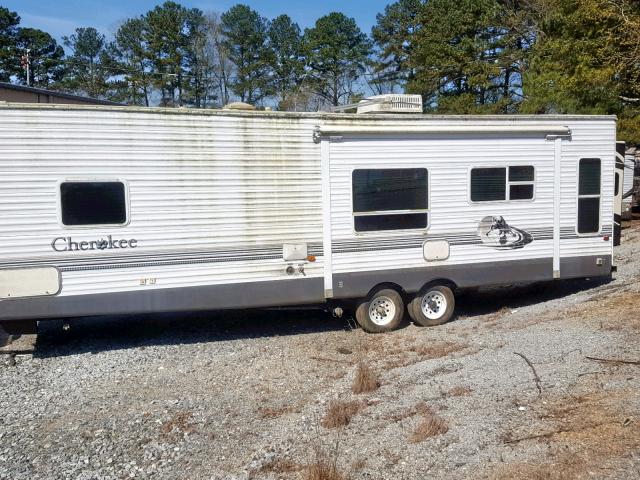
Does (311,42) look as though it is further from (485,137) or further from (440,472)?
(440,472)

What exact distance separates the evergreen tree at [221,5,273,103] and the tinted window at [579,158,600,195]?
34.3 meters

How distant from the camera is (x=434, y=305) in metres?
9.25

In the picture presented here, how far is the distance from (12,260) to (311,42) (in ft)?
121

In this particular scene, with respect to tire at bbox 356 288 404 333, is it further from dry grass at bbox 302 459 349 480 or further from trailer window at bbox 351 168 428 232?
dry grass at bbox 302 459 349 480

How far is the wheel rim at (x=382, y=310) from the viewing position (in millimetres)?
8930

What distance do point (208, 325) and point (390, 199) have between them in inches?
134

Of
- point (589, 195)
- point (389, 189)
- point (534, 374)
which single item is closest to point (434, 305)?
point (389, 189)

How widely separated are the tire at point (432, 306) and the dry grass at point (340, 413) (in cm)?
326

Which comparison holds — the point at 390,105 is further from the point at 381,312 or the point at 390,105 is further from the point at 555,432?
the point at 555,432

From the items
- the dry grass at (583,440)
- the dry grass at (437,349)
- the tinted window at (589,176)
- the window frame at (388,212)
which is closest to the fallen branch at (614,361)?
the dry grass at (583,440)

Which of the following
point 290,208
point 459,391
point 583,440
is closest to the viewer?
point 583,440

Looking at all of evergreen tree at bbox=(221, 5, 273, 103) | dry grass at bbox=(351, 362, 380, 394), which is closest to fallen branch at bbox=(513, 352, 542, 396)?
dry grass at bbox=(351, 362, 380, 394)

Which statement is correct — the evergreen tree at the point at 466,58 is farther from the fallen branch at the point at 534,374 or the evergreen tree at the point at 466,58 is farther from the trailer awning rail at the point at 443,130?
the fallen branch at the point at 534,374

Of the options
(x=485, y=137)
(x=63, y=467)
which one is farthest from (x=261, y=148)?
(x=63, y=467)
